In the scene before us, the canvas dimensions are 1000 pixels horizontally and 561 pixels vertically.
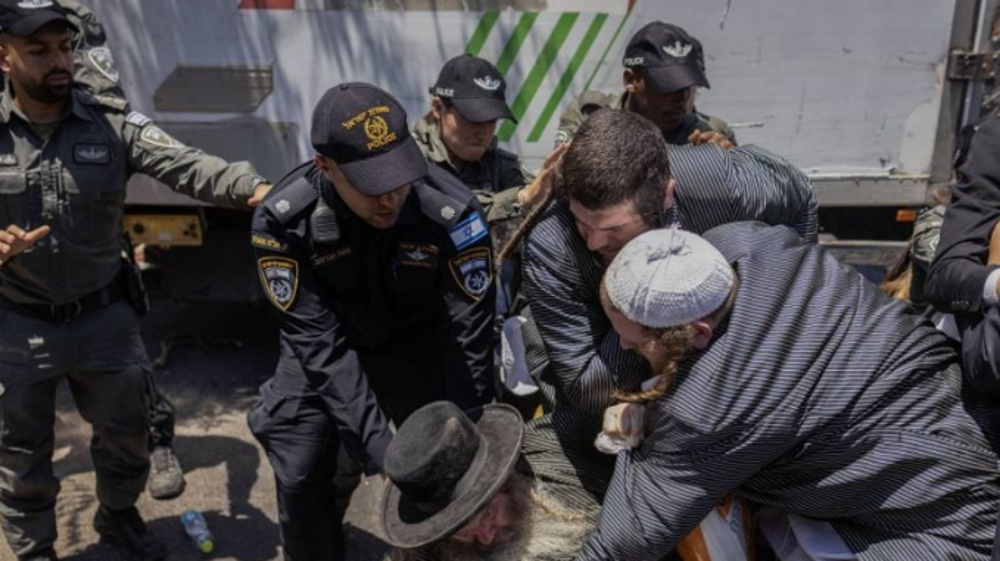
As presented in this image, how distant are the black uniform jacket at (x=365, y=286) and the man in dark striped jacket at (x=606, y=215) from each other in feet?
1.14

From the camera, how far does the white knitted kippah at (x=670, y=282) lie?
6.12 ft

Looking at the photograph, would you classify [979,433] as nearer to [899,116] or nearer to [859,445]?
[859,445]

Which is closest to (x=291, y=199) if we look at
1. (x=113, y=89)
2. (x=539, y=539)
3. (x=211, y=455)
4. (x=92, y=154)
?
(x=92, y=154)

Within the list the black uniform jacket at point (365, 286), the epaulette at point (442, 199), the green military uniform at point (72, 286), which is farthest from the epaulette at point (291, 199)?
the green military uniform at point (72, 286)

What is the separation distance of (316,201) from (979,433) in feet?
5.76

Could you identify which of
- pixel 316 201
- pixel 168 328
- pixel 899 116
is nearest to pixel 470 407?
pixel 316 201

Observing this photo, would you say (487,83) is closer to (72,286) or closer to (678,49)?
(678,49)

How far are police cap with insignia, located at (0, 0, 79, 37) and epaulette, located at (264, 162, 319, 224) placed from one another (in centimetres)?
103

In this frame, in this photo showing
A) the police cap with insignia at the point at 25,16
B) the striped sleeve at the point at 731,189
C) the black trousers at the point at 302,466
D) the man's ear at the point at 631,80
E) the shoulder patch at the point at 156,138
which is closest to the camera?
the striped sleeve at the point at 731,189

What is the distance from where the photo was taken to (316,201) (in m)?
2.64

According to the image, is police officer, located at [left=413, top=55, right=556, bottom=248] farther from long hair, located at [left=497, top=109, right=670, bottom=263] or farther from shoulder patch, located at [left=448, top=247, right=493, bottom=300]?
long hair, located at [left=497, top=109, right=670, bottom=263]

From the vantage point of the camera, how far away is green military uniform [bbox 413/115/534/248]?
3740 mm

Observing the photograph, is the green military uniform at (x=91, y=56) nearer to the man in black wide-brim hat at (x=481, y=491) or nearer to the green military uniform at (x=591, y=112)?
the green military uniform at (x=591, y=112)

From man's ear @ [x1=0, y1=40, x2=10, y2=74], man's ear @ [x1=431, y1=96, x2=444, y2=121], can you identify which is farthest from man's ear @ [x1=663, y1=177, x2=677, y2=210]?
man's ear @ [x1=0, y1=40, x2=10, y2=74]
